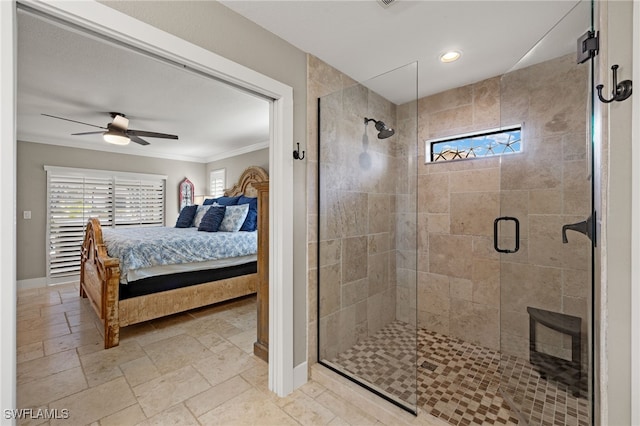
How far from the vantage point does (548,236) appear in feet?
5.28

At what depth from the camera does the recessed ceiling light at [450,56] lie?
2006 mm

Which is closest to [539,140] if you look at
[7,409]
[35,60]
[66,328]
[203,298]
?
[7,409]

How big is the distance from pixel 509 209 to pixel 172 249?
10.5 ft

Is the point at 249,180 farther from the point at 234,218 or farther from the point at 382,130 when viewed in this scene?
the point at 382,130

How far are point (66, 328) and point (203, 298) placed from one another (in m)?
1.34

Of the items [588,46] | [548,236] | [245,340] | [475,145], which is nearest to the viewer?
[588,46]

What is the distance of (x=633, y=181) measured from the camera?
2.97ft

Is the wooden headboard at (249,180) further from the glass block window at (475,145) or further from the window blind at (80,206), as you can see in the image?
the glass block window at (475,145)

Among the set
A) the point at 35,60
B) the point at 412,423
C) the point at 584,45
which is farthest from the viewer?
the point at 35,60

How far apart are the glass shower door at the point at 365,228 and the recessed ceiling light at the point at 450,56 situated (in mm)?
536

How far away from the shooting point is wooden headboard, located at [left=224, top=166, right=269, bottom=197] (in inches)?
197

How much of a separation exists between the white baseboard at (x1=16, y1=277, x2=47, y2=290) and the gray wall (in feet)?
16.5

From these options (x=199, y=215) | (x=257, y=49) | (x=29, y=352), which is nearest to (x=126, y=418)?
(x=29, y=352)

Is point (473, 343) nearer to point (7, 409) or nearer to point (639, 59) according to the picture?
point (639, 59)
